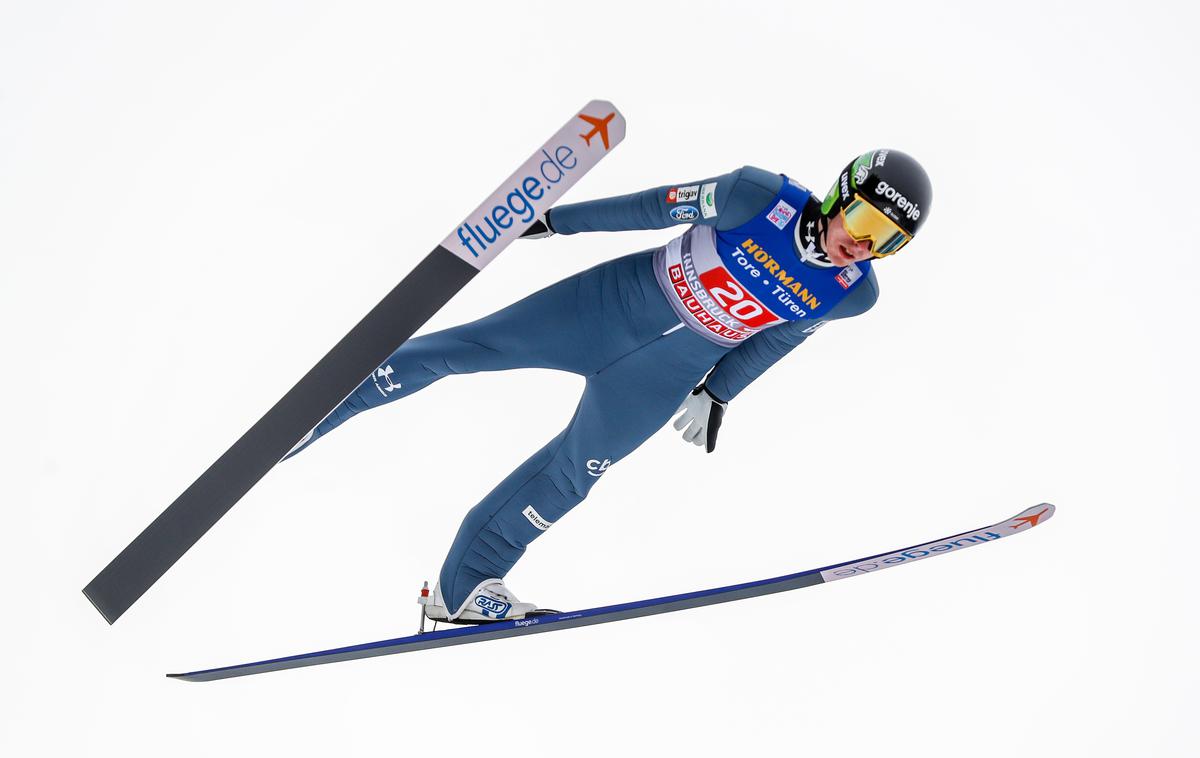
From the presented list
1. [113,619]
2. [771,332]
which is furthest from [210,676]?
[771,332]

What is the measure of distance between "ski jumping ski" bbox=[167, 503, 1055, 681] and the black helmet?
705 mm

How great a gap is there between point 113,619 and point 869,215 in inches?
65.2

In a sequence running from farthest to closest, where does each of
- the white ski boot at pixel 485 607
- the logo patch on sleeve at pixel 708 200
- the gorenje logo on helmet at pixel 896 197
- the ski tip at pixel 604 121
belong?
the white ski boot at pixel 485 607
the logo patch on sleeve at pixel 708 200
the gorenje logo on helmet at pixel 896 197
the ski tip at pixel 604 121

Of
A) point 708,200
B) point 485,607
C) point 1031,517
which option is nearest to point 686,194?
point 708,200

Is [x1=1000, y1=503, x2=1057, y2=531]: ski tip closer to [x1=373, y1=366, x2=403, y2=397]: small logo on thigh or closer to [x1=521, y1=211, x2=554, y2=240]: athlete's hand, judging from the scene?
[x1=521, y1=211, x2=554, y2=240]: athlete's hand

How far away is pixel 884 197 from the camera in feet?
6.28

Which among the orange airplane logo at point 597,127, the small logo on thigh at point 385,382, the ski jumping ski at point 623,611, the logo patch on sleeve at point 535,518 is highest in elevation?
the orange airplane logo at point 597,127

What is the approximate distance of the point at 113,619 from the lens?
1960mm

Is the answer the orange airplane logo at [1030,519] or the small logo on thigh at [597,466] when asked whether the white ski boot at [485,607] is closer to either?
the small logo on thigh at [597,466]

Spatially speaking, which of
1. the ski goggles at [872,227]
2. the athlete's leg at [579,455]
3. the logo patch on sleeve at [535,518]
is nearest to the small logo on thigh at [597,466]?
the athlete's leg at [579,455]

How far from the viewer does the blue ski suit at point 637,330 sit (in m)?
2.06

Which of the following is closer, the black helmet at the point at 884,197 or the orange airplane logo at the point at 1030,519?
the black helmet at the point at 884,197

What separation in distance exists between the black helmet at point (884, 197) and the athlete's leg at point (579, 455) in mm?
470

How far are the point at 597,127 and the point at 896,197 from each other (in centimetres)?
66
